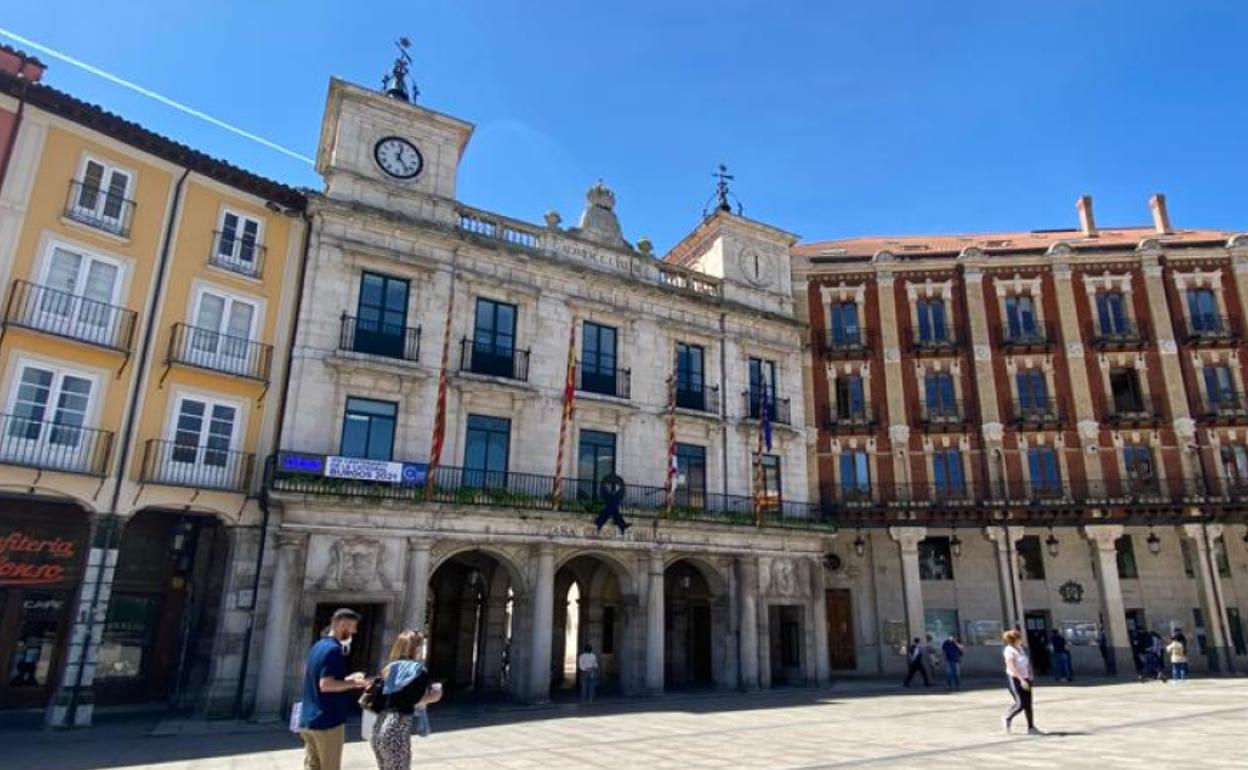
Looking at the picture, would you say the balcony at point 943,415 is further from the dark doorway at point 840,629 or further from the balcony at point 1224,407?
the balcony at point 1224,407

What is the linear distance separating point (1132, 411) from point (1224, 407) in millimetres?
3415

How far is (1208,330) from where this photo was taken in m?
30.5

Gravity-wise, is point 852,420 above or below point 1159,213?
below

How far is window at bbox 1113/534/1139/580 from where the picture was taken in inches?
1138

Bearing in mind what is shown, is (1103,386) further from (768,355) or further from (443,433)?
(443,433)

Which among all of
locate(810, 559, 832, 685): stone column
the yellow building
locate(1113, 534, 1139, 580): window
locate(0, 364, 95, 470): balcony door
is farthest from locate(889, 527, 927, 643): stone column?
locate(0, 364, 95, 470): balcony door

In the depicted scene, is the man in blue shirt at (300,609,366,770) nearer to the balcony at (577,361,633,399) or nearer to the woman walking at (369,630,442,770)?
the woman walking at (369,630,442,770)

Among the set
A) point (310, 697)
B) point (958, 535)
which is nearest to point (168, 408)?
point (310, 697)

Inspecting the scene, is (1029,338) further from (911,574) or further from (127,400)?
(127,400)

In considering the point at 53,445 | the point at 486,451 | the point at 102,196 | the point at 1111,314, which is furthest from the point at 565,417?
the point at 1111,314

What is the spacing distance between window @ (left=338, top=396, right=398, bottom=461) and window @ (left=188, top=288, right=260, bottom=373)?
9.03 ft

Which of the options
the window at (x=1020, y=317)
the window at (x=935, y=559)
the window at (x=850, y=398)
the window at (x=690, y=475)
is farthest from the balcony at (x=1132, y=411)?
the window at (x=690, y=475)

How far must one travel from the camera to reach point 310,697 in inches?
241

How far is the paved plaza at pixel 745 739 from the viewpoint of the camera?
10.8m
